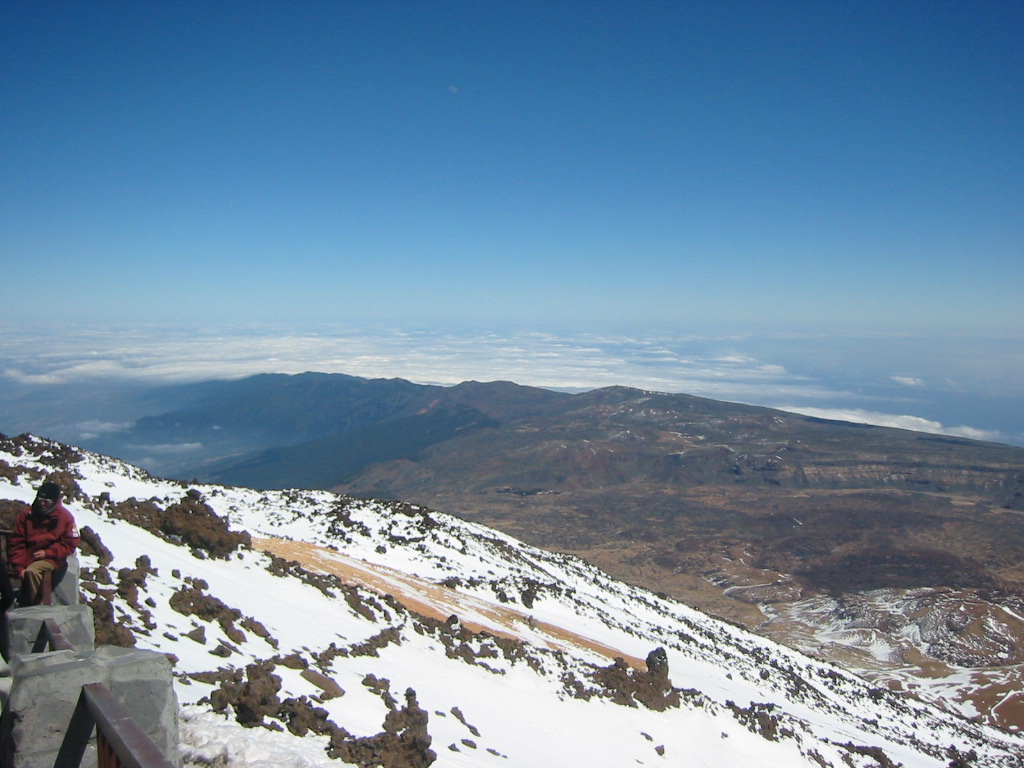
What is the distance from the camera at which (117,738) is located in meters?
2.43

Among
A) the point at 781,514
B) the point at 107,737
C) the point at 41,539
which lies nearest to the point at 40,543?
the point at 41,539

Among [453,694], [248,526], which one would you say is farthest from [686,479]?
[453,694]

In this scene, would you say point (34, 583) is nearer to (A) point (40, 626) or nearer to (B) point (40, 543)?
(B) point (40, 543)

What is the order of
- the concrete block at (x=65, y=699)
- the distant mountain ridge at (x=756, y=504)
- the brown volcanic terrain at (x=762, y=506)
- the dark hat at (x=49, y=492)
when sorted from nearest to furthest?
1. the concrete block at (x=65, y=699)
2. the dark hat at (x=49, y=492)
3. the brown volcanic terrain at (x=762, y=506)
4. the distant mountain ridge at (x=756, y=504)

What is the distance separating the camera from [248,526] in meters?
25.0

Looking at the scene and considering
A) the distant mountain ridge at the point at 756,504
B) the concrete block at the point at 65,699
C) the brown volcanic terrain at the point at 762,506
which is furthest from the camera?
the distant mountain ridge at the point at 756,504

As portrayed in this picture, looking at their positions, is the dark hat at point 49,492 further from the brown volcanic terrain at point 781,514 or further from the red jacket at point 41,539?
the brown volcanic terrain at point 781,514

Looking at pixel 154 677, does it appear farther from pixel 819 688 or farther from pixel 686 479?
pixel 686 479

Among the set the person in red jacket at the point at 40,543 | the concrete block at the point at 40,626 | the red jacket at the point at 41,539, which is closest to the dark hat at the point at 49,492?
the person in red jacket at the point at 40,543

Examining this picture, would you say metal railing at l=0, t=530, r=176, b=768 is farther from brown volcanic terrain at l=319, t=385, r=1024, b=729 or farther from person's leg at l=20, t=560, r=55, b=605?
brown volcanic terrain at l=319, t=385, r=1024, b=729

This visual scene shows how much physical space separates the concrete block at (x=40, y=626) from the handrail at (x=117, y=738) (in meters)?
1.37

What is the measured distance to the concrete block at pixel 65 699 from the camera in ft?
9.61

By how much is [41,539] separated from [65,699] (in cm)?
301

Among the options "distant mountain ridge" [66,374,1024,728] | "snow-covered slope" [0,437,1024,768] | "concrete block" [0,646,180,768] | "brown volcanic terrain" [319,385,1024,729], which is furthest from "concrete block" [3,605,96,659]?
"distant mountain ridge" [66,374,1024,728]
